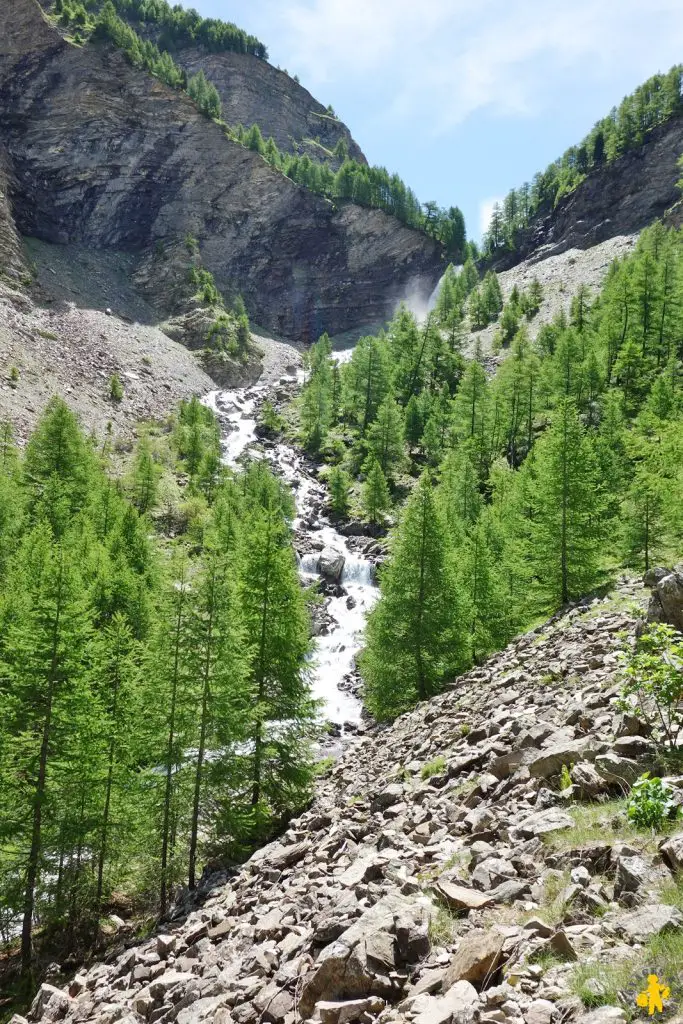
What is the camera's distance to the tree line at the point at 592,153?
114188mm

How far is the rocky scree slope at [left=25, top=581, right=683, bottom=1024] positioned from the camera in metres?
4.59

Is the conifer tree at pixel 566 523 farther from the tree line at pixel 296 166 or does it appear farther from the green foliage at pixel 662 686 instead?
the tree line at pixel 296 166

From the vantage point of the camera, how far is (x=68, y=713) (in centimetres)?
1727

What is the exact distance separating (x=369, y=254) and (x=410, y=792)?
152 m

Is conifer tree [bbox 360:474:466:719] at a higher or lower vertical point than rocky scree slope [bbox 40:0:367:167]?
lower

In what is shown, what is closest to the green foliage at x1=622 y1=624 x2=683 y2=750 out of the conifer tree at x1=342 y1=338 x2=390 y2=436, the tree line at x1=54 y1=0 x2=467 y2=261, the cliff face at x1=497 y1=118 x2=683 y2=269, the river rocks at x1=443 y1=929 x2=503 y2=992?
the river rocks at x1=443 y1=929 x2=503 y2=992

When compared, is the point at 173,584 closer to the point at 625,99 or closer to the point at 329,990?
the point at 329,990

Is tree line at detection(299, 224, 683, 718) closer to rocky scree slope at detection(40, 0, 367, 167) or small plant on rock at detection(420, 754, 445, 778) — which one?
small plant on rock at detection(420, 754, 445, 778)

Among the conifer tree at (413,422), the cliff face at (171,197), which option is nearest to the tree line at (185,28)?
the cliff face at (171,197)

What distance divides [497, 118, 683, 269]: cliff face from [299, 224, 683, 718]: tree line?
25.5 meters

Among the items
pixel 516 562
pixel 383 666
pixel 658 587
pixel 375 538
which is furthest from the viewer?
pixel 375 538

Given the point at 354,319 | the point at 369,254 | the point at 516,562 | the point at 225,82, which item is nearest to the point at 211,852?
the point at 516,562

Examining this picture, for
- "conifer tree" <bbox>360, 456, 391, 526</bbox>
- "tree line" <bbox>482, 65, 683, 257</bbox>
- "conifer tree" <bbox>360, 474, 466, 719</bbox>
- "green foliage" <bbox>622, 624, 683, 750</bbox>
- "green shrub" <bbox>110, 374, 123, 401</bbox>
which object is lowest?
"green foliage" <bbox>622, 624, 683, 750</bbox>

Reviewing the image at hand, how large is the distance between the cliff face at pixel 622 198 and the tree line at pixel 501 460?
83.8 ft
